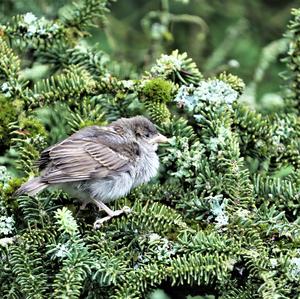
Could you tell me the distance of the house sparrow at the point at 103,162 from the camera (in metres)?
3.12

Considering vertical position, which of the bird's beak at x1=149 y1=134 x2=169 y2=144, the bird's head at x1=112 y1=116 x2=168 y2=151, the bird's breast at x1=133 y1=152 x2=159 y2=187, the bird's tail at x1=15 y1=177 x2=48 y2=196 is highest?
the bird's tail at x1=15 y1=177 x2=48 y2=196

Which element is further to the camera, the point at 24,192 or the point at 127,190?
the point at 127,190

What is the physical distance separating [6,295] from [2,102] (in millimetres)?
923

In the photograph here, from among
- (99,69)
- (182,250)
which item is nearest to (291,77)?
(99,69)

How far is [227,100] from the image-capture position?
3252 mm

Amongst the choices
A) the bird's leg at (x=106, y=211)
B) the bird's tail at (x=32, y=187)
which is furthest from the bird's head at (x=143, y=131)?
the bird's tail at (x=32, y=187)

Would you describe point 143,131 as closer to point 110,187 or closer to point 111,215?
point 110,187

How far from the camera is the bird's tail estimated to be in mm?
2896

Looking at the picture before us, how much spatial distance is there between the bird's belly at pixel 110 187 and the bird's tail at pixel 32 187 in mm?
269

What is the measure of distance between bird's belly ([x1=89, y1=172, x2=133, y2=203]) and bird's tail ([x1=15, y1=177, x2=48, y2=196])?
0.27 metres

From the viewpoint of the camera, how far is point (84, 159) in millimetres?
3219

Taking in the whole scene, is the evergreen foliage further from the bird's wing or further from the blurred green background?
the blurred green background

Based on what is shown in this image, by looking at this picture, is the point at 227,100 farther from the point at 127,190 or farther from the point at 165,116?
the point at 127,190

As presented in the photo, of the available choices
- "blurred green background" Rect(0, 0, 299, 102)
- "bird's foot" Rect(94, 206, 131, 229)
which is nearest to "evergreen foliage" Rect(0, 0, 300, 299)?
"bird's foot" Rect(94, 206, 131, 229)
